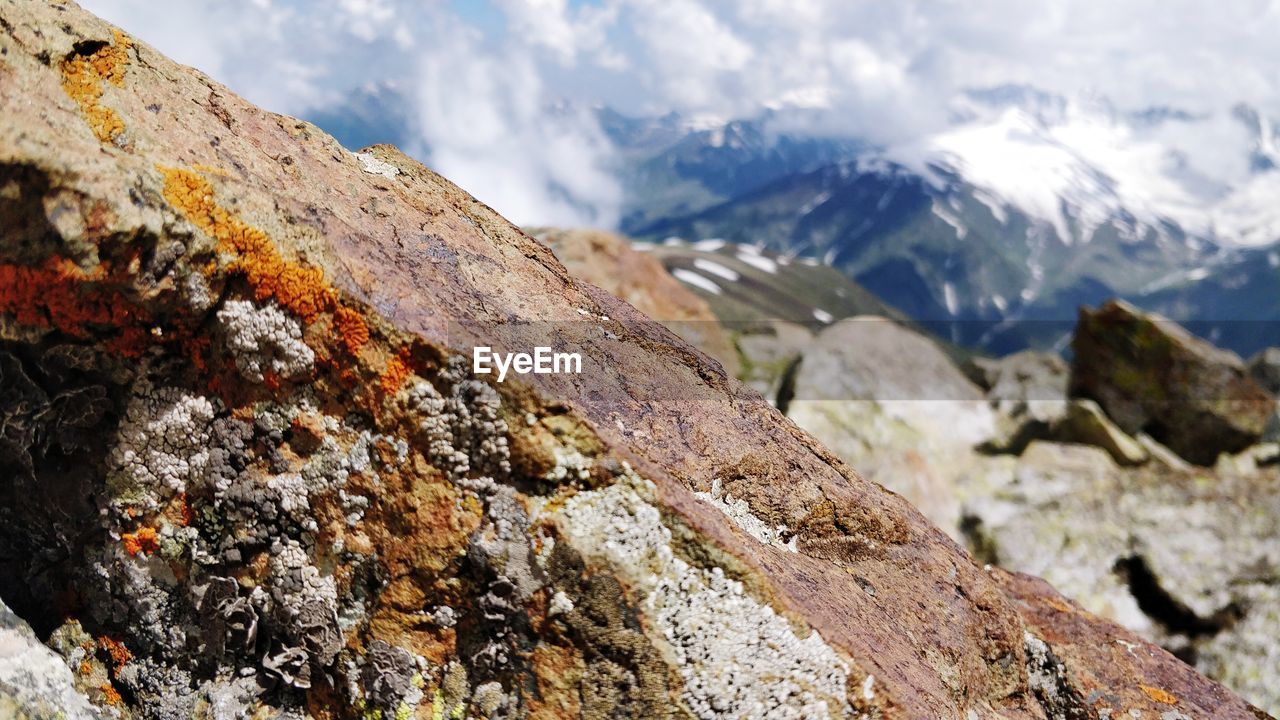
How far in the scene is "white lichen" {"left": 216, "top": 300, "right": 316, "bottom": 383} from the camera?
5.32 metres

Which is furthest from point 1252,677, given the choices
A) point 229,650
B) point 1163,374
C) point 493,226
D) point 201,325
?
point 1163,374

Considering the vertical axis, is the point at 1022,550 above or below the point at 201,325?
below

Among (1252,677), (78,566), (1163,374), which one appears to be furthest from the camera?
(1163,374)

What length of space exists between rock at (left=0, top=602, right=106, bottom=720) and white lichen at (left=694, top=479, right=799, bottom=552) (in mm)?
4967

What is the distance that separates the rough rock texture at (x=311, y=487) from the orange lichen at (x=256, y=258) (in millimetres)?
19

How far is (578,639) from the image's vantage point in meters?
4.99

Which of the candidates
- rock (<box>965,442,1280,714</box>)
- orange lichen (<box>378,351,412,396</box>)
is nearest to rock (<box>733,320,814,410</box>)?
rock (<box>965,442,1280,714</box>)

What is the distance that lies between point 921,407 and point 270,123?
2081 centimetres

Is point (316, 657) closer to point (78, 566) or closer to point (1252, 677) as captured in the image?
point (78, 566)

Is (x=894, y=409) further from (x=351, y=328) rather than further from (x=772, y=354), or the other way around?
(x=351, y=328)

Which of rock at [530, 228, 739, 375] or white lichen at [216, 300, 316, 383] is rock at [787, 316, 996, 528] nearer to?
rock at [530, 228, 739, 375]

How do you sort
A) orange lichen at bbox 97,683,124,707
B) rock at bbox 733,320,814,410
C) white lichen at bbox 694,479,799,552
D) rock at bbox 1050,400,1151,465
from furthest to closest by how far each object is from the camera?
rock at bbox 733,320,814,410, rock at bbox 1050,400,1151,465, white lichen at bbox 694,479,799,552, orange lichen at bbox 97,683,124,707

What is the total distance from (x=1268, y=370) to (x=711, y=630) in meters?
45.4

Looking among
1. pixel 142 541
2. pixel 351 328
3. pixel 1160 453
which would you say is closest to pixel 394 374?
pixel 351 328
